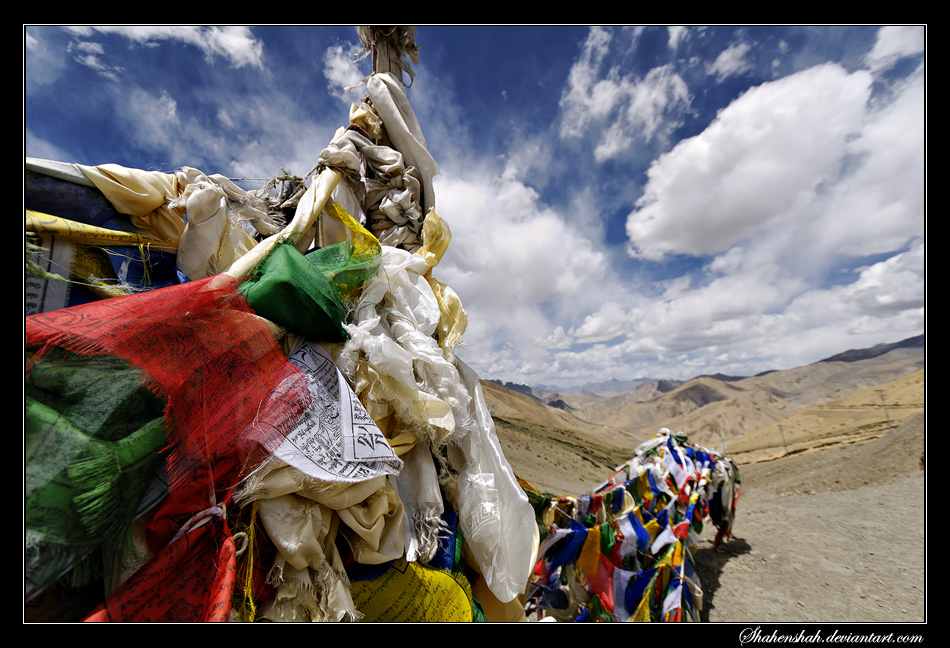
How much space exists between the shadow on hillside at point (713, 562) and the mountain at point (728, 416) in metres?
1.80

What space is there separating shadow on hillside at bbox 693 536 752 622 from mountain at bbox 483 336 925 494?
180 cm

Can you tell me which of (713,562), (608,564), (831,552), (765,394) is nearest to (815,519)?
(831,552)

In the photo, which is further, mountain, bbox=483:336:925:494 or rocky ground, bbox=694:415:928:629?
mountain, bbox=483:336:925:494

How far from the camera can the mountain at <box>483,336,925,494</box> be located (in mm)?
15484

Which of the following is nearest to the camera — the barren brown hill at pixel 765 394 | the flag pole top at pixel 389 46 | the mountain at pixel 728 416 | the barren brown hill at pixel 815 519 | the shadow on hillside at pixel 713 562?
the flag pole top at pixel 389 46

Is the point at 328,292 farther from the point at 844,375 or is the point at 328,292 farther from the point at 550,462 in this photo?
the point at 844,375

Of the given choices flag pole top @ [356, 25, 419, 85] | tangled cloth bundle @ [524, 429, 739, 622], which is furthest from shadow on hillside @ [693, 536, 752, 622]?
flag pole top @ [356, 25, 419, 85]

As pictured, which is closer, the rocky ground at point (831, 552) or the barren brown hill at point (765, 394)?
the rocky ground at point (831, 552)

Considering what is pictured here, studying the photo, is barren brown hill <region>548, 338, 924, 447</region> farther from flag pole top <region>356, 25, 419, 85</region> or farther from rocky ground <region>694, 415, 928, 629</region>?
flag pole top <region>356, 25, 419, 85</region>

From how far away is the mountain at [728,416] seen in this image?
1548cm

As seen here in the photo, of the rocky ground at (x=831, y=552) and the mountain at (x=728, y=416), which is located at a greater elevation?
the mountain at (x=728, y=416)

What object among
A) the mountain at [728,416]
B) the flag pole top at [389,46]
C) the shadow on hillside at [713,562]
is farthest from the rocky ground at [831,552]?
the flag pole top at [389,46]

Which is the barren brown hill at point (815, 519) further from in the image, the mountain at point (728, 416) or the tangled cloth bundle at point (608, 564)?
the tangled cloth bundle at point (608, 564)

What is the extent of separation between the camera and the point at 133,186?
1.02 metres
